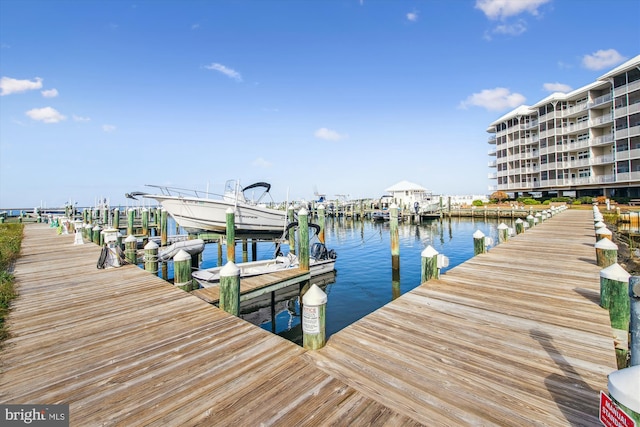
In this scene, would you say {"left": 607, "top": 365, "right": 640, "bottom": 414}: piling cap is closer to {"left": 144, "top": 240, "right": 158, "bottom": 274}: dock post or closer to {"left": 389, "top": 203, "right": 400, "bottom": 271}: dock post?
{"left": 144, "top": 240, "right": 158, "bottom": 274}: dock post

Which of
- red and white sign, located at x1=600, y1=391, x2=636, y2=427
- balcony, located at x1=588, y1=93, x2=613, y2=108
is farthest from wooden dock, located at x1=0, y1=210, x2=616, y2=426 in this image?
balcony, located at x1=588, y1=93, x2=613, y2=108

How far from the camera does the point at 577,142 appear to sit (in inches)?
1642

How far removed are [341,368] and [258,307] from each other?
339 inches

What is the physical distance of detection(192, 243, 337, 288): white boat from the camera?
10875mm

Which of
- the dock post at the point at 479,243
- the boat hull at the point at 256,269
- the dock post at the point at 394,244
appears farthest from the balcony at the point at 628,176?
the boat hull at the point at 256,269

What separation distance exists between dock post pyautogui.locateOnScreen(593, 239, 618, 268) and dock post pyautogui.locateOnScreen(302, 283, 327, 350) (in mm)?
7696

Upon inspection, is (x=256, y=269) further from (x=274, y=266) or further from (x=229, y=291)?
(x=229, y=291)

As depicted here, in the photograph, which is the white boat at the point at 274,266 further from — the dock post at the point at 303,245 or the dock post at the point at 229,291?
the dock post at the point at 229,291

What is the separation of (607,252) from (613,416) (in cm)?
762

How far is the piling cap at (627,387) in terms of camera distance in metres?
1.83

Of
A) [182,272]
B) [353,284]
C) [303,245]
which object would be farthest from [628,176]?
[182,272]

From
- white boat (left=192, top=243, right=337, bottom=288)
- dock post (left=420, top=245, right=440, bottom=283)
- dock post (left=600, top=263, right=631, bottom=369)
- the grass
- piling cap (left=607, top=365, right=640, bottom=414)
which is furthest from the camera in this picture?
white boat (left=192, top=243, right=337, bottom=288)

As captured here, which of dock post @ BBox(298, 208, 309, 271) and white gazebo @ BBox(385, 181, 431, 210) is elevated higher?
white gazebo @ BBox(385, 181, 431, 210)

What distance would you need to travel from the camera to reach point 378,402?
9.82 ft
